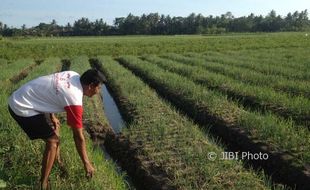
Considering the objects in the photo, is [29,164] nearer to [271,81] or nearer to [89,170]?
[89,170]

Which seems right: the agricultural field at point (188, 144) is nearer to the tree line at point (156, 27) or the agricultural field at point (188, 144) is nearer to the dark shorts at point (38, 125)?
the dark shorts at point (38, 125)

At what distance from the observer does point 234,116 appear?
764cm

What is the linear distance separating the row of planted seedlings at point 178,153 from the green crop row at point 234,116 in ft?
2.05

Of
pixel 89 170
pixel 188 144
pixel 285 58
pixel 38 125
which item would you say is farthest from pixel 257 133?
pixel 285 58

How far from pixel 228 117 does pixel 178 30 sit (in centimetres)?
7633

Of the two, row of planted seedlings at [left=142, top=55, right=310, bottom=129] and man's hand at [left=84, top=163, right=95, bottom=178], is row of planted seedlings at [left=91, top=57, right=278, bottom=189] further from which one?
row of planted seedlings at [left=142, top=55, right=310, bottom=129]

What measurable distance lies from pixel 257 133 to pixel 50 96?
3.57 meters

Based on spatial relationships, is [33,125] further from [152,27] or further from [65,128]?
[152,27]

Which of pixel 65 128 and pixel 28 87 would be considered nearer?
pixel 28 87

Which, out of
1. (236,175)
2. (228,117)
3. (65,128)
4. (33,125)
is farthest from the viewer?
(228,117)

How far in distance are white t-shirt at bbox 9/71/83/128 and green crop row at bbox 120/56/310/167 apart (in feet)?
9.56

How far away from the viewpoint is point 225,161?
5.11m

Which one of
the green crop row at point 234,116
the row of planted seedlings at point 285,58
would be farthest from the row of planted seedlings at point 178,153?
the row of planted seedlings at point 285,58

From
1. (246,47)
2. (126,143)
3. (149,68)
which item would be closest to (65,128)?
(126,143)
